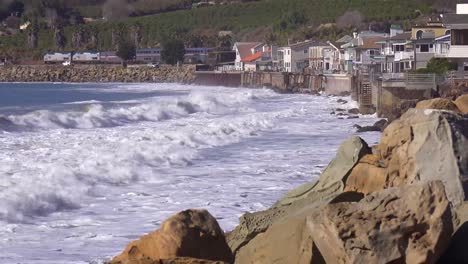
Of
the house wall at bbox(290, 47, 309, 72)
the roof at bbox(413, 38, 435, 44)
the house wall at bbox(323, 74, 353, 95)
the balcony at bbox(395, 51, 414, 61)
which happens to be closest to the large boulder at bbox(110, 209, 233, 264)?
the roof at bbox(413, 38, 435, 44)

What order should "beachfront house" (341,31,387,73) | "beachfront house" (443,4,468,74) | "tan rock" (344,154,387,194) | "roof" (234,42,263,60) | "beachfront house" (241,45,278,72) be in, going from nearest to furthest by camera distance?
"tan rock" (344,154,387,194) < "beachfront house" (443,4,468,74) < "beachfront house" (341,31,387,73) < "beachfront house" (241,45,278,72) < "roof" (234,42,263,60)

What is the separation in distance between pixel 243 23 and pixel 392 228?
156m

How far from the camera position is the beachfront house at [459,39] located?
4103cm

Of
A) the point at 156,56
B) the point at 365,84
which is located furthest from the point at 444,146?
the point at 156,56

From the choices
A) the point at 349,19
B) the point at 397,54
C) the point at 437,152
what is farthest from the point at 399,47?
the point at 349,19

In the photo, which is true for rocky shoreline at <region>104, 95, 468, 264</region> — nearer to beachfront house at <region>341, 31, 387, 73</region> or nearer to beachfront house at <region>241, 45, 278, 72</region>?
beachfront house at <region>341, 31, 387, 73</region>

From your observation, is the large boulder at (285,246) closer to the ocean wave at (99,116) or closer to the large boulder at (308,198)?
the large boulder at (308,198)

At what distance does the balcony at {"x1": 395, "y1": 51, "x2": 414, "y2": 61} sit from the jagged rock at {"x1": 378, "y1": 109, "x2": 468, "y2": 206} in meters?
45.1

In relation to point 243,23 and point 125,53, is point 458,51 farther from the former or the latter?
point 243,23

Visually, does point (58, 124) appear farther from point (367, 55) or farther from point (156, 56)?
point (156, 56)

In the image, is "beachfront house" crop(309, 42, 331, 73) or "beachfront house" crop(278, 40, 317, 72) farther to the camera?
"beachfront house" crop(278, 40, 317, 72)

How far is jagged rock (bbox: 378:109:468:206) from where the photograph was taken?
8641 mm

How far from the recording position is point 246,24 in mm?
159125

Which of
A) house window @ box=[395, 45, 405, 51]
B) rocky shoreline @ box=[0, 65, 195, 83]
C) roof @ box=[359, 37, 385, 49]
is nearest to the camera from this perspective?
house window @ box=[395, 45, 405, 51]
